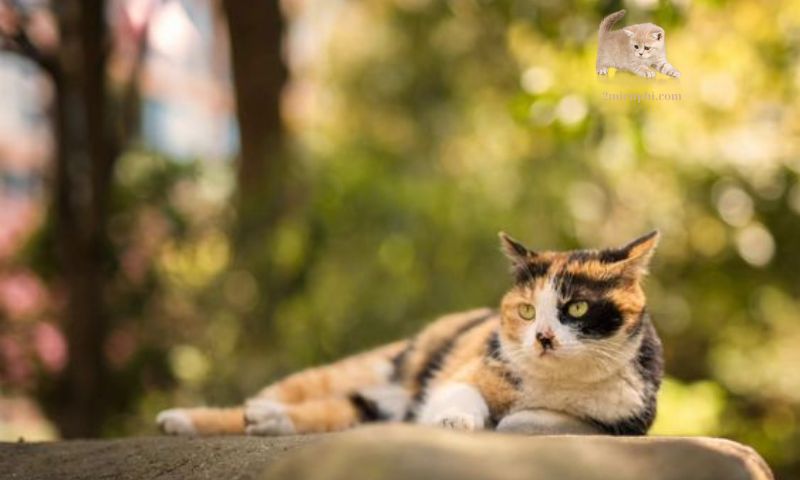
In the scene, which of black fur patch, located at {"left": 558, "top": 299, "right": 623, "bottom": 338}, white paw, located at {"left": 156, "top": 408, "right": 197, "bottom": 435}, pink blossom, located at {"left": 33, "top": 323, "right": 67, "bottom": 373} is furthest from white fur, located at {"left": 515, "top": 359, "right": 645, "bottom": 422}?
pink blossom, located at {"left": 33, "top": 323, "right": 67, "bottom": 373}

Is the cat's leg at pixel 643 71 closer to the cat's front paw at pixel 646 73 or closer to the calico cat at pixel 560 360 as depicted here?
the cat's front paw at pixel 646 73

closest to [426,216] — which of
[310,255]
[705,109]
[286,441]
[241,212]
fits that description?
[310,255]

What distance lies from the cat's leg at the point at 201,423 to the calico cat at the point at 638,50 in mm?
1778

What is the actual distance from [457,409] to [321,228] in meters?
4.04

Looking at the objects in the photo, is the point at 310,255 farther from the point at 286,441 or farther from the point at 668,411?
the point at 286,441

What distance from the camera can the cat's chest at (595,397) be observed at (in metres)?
2.69

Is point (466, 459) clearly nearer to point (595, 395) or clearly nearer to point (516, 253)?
point (595, 395)

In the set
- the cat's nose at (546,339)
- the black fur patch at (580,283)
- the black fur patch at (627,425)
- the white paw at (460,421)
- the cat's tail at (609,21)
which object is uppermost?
the cat's tail at (609,21)

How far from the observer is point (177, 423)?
10.5ft

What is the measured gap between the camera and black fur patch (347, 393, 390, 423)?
129 inches

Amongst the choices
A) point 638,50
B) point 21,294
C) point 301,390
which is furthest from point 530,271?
point 21,294

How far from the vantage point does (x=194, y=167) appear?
23.1 feet

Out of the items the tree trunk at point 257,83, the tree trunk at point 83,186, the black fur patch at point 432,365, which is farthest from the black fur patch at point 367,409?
the tree trunk at point 257,83

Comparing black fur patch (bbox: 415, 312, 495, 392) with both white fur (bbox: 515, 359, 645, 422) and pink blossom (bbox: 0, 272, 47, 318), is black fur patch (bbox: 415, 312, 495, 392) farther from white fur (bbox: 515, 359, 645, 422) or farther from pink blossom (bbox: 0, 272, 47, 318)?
pink blossom (bbox: 0, 272, 47, 318)
